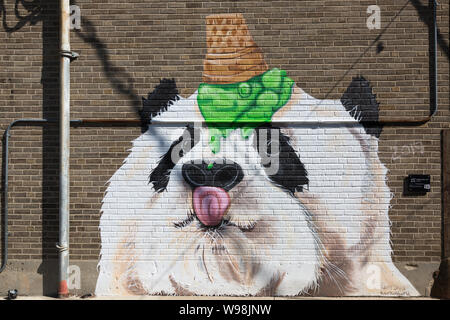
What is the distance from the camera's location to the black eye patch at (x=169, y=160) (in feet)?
17.7

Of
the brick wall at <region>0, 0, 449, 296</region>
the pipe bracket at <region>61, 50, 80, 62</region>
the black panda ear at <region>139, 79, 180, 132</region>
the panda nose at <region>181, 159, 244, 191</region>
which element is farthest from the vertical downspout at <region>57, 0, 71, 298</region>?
the panda nose at <region>181, 159, 244, 191</region>

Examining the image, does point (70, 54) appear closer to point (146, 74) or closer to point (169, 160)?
point (146, 74)

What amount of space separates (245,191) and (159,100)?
5.73 ft

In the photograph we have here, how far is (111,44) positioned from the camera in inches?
215

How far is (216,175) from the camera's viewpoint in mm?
5359

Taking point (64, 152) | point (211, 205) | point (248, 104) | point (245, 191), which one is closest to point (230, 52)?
point (248, 104)

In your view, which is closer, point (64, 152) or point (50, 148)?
point (64, 152)

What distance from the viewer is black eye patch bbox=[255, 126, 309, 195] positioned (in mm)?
5352

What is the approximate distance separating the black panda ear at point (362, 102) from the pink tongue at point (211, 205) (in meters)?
2.12

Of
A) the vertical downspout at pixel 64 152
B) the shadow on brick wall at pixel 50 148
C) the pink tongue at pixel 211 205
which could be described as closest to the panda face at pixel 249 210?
the pink tongue at pixel 211 205

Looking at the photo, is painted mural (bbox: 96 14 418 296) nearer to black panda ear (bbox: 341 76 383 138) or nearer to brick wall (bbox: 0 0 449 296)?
black panda ear (bbox: 341 76 383 138)

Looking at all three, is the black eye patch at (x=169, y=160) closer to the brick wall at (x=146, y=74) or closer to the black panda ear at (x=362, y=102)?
the brick wall at (x=146, y=74)

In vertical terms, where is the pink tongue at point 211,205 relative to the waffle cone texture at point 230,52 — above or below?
below

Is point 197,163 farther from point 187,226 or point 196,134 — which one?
point 187,226
